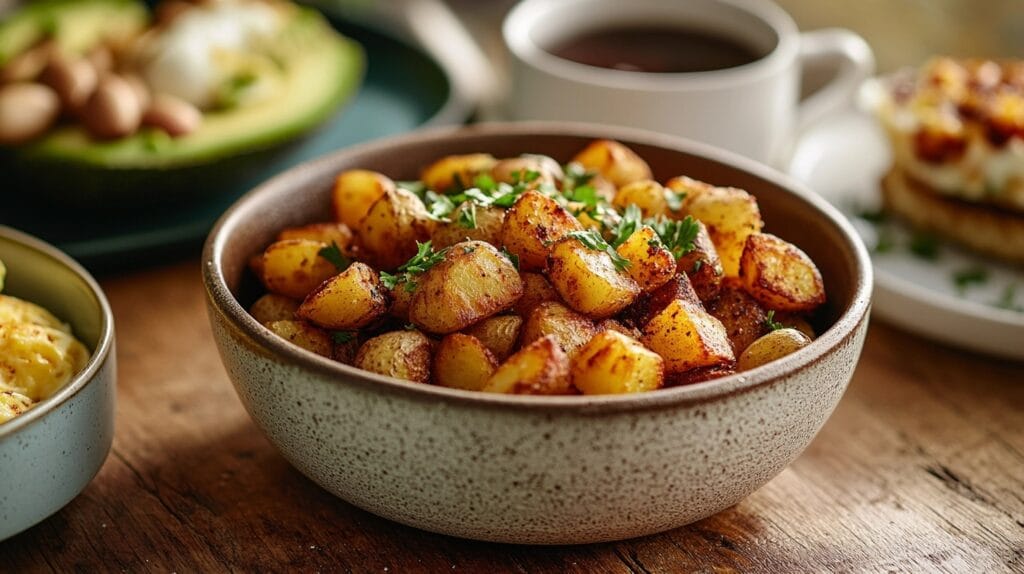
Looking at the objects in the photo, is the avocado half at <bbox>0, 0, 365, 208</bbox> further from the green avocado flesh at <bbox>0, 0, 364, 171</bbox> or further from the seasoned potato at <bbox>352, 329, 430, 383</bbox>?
the seasoned potato at <bbox>352, 329, 430, 383</bbox>

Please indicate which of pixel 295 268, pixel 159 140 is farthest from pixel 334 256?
pixel 159 140

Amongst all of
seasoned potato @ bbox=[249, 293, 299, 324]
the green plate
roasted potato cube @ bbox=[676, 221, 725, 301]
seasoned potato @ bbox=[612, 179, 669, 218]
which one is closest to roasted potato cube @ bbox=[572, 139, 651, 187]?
seasoned potato @ bbox=[612, 179, 669, 218]

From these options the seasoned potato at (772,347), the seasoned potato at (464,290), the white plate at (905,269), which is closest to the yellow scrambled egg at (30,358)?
the seasoned potato at (464,290)

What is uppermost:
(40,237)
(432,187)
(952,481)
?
(432,187)

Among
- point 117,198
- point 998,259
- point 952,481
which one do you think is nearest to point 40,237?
point 117,198

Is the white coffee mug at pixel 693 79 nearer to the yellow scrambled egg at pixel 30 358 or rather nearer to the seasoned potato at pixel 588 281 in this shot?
the seasoned potato at pixel 588 281

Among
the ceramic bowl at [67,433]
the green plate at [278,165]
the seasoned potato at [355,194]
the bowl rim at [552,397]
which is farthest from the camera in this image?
the green plate at [278,165]

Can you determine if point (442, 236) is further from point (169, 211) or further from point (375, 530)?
point (169, 211)
